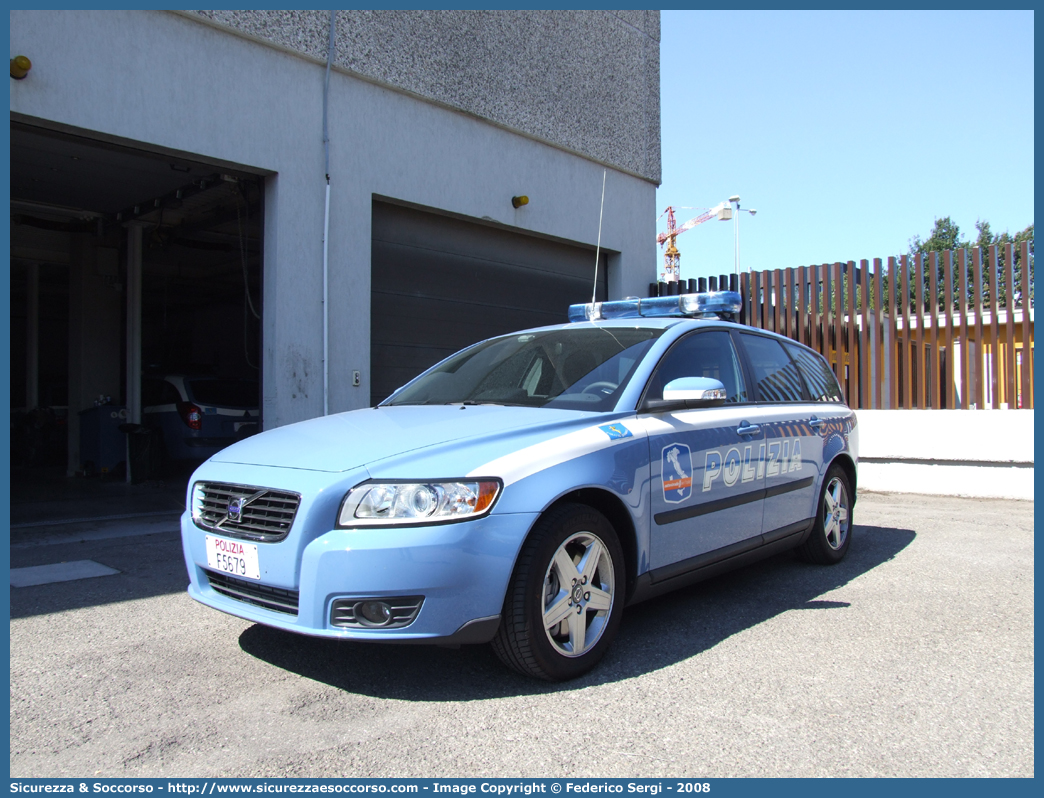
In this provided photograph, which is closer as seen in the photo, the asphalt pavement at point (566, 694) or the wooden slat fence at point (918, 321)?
the asphalt pavement at point (566, 694)

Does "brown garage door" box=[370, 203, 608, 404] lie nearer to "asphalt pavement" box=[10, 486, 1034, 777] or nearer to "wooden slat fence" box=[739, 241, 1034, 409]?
"wooden slat fence" box=[739, 241, 1034, 409]

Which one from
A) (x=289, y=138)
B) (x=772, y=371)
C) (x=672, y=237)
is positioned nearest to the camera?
(x=772, y=371)

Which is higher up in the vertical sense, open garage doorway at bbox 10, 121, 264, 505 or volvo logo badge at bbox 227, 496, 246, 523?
open garage doorway at bbox 10, 121, 264, 505

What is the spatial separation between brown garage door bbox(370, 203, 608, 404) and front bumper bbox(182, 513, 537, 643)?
633 centimetres

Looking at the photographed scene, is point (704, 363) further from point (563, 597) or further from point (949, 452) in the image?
point (949, 452)

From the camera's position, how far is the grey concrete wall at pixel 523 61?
8711 mm

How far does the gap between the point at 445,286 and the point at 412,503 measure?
291 inches

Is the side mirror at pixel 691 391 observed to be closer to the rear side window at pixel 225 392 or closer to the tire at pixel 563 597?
the tire at pixel 563 597

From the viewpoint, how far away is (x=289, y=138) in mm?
8227

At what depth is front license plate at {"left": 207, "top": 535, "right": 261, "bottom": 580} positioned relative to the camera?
3102mm

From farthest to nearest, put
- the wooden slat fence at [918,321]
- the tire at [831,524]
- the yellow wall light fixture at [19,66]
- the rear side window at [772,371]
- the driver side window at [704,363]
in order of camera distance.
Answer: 1. the wooden slat fence at [918,321]
2. the yellow wall light fixture at [19,66]
3. the tire at [831,524]
4. the rear side window at [772,371]
5. the driver side window at [704,363]

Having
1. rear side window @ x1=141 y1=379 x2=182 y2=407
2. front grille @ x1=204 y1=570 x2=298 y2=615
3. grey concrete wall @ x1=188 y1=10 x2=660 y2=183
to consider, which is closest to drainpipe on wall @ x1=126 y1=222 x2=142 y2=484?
rear side window @ x1=141 y1=379 x2=182 y2=407

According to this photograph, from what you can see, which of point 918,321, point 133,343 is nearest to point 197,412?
point 133,343

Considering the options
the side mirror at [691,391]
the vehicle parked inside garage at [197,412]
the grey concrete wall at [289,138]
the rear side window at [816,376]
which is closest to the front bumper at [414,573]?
the side mirror at [691,391]
